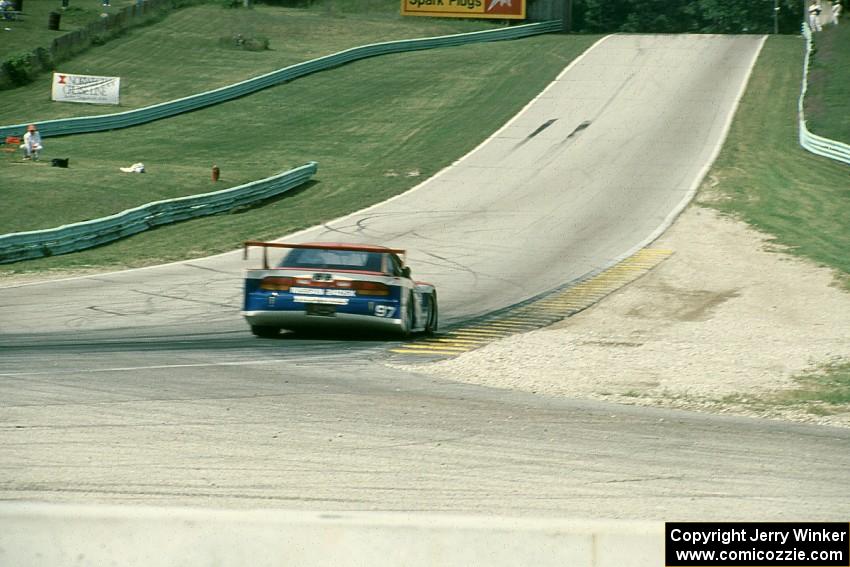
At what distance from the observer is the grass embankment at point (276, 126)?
28172 millimetres

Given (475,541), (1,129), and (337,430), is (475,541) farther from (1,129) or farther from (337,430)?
(1,129)

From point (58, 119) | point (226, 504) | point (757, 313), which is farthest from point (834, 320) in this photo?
point (58, 119)

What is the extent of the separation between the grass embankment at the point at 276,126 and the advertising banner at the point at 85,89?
1.30m

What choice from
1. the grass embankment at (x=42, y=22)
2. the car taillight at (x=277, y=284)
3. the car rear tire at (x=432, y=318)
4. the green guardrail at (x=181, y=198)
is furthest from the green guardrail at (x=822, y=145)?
the grass embankment at (x=42, y=22)

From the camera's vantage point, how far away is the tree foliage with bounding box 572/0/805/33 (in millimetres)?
96312

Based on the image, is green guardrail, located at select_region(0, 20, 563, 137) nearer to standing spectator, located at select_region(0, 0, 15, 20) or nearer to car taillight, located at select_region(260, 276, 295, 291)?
standing spectator, located at select_region(0, 0, 15, 20)

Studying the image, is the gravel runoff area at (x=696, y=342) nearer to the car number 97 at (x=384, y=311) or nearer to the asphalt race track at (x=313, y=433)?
the asphalt race track at (x=313, y=433)

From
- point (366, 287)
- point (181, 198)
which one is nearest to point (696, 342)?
point (366, 287)

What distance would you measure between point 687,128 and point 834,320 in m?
25.8

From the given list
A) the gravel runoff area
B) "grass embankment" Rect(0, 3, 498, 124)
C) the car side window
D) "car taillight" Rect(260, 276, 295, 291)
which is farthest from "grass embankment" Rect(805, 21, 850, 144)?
"car taillight" Rect(260, 276, 295, 291)

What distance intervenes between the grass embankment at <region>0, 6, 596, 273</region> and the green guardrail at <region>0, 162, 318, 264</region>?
15.0 inches

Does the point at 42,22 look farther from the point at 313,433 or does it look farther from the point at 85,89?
the point at 313,433

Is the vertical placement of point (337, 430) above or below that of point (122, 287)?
above

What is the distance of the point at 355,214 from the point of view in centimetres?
3075
